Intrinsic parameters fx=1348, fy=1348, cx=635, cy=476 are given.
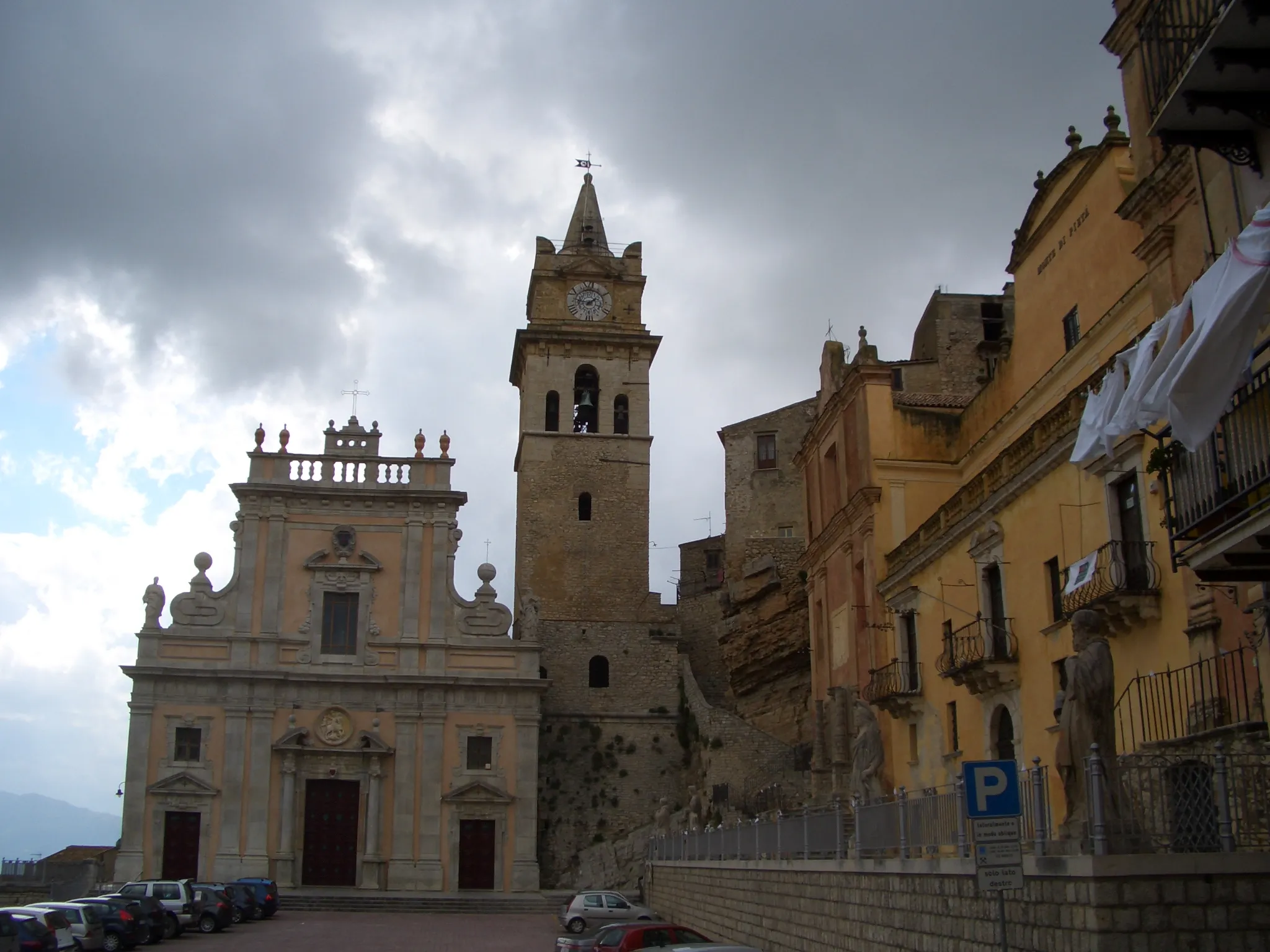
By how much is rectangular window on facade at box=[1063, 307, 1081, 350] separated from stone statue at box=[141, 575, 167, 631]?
2920 centimetres

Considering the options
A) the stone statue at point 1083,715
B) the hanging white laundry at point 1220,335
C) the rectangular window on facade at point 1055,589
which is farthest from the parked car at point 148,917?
the hanging white laundry at point 1220,335

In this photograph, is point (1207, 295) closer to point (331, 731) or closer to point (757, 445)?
point (331, 731)

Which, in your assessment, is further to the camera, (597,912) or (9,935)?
(597,912)

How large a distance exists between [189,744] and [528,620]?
1211 centimetres

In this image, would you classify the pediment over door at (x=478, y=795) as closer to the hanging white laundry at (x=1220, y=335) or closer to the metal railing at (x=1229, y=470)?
the metal railing at (x=1229, y=470)

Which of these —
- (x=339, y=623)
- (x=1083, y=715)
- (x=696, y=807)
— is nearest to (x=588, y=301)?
(x=339, y=623)

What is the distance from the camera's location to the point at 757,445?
53.6 m

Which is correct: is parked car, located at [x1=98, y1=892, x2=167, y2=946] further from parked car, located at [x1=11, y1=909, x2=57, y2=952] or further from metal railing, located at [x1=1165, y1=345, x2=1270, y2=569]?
metal railing, located at [x1=1165, y1=345, x2=1270, y2=569]

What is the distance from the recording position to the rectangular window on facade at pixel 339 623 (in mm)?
42375

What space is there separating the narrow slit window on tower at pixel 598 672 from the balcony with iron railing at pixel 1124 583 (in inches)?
1206

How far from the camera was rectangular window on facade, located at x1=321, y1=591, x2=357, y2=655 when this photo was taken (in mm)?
42375

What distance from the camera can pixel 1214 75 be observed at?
11.2m

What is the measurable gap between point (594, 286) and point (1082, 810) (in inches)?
1762

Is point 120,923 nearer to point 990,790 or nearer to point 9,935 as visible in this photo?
point 9,935
